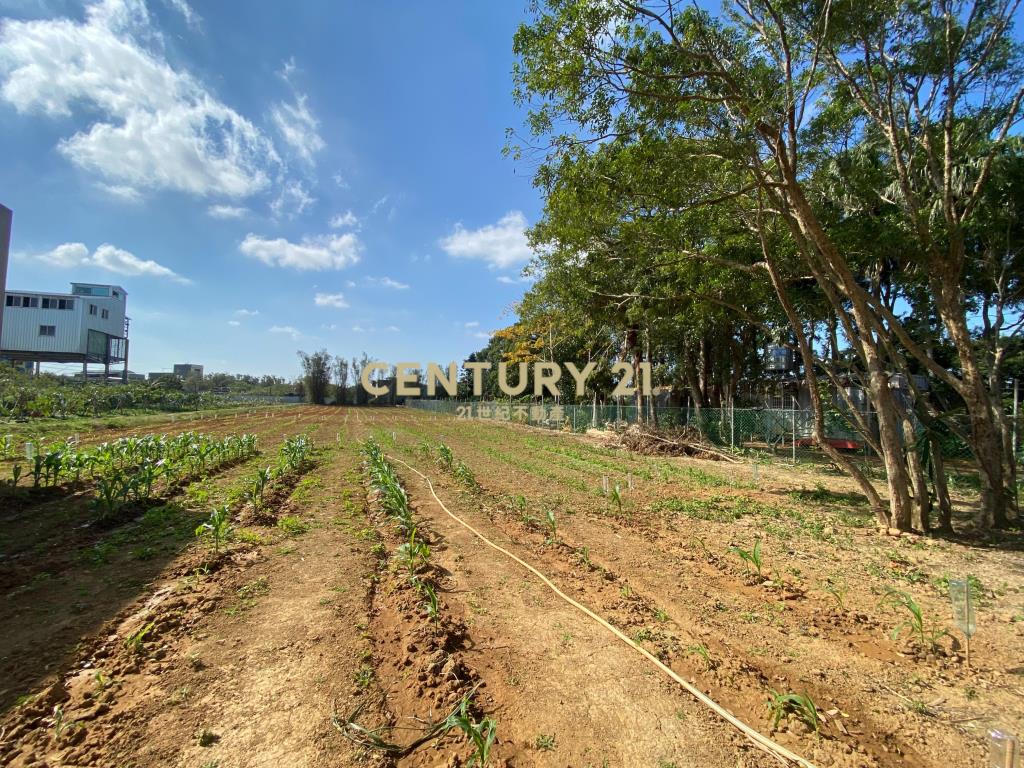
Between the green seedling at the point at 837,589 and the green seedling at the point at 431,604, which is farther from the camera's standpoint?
the green seedling at the point at 837,589

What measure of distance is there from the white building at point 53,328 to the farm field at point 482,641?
178ft

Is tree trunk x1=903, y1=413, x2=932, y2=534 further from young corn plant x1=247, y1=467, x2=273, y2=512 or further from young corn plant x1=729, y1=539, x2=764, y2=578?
young corn plant x1=247, y1=467, x2=273, y2=512

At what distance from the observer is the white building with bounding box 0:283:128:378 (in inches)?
1784

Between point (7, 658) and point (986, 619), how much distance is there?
295 inches

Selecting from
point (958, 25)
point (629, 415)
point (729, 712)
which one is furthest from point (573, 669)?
point (629, 415)

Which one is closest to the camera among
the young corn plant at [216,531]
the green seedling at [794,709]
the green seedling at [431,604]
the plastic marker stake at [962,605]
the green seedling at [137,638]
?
the green seedling at [794,709]

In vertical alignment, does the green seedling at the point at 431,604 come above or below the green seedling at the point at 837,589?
above

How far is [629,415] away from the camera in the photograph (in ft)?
78.4

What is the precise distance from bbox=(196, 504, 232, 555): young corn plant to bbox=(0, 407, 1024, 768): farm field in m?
0.05

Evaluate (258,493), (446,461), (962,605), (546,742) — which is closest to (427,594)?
(546,742)

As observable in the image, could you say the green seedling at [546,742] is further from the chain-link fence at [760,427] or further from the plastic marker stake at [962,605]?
the chain-link fence at [760,427]

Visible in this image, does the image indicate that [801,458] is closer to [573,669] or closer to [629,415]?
[629,415]

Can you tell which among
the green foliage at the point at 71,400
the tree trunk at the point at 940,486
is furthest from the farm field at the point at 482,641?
the green foliage at the point at 71,400

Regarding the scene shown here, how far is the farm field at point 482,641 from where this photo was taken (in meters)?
2.50
